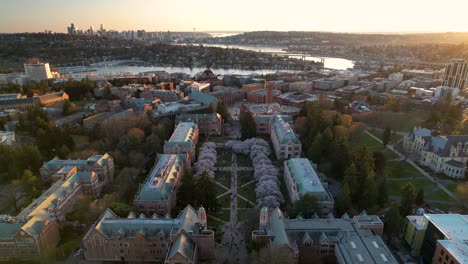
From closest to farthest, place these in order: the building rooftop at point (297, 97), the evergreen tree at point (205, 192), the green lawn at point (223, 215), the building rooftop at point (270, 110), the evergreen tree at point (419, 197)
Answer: the evergreen tree at point (205, 192) < the green lawn at point (223, 215) < the evergreen tree at point (419, 197) < the building rooftop at point (270, 110) < the building rooftop at point (297, 97)

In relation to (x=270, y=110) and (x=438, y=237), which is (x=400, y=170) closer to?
(x=438, y=237)

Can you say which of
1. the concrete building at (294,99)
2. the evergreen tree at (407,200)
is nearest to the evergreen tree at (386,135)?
the evergreen tree at (407,200)

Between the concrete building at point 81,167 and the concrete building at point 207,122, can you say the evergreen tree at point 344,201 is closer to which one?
the concrete building at point 81,167

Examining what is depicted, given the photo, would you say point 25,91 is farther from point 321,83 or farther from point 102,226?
point 321,83

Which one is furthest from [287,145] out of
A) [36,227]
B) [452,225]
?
[36,227]

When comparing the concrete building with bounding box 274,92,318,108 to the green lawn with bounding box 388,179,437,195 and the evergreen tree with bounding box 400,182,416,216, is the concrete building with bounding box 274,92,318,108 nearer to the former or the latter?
the green lawn with bounding box 388,179,437,195

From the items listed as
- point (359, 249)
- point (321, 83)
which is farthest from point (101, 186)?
point (321, 83)
